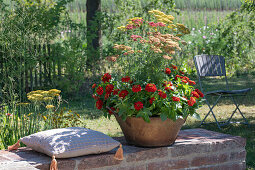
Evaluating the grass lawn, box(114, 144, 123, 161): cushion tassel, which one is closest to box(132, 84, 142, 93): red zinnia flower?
box(114, 144, 123, 161): cushion tassel

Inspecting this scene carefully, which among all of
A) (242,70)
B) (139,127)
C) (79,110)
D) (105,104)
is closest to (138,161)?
(139,127)

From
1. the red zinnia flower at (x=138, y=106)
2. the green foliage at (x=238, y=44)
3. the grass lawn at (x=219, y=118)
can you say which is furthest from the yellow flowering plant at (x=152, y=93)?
the green foliage at (x=238, y=44)

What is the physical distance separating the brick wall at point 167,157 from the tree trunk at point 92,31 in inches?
170

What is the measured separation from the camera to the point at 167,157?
3.07m

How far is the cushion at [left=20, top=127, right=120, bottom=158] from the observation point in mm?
2709

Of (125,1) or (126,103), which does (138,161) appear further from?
(125,1)

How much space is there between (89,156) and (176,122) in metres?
0.78

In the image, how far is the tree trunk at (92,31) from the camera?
24.8 ft

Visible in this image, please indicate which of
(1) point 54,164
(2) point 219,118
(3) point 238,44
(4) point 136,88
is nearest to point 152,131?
(4) point 136,88

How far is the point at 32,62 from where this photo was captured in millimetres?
6922

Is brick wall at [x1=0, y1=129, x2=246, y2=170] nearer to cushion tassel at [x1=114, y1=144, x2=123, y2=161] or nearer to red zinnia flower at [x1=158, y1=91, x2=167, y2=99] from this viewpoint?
cushion tassel at [x1=114, y1=144, x2=123, y2=161]

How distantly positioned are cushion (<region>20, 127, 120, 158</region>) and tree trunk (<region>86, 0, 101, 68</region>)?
15.3ft

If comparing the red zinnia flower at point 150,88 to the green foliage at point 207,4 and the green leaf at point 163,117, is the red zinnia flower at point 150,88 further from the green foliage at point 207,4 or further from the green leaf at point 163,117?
the green foliage at point 207,4

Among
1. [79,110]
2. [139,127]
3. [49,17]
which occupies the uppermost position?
[49,17]
